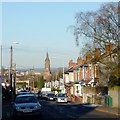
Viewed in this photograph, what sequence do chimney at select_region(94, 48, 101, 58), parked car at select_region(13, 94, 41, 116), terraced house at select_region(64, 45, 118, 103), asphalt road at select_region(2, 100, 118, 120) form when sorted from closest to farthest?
parked car at select_region(13, 94, 41, 116) → asphalt road at select_region(2, 100, 118, 120) → chimney at select_region(94, 48, 101, 58) → terraced house at select_region(64, 45, 118, 103)

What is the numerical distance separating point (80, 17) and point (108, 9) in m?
3.34

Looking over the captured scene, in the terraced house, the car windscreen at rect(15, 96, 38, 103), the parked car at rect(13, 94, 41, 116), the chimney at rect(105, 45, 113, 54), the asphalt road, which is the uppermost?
the chimney at rect(105, 45, 113, 54)

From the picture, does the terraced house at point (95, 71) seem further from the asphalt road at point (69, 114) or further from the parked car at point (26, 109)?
the parked car at point (26, 109)

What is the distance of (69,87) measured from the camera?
66562 millimetres

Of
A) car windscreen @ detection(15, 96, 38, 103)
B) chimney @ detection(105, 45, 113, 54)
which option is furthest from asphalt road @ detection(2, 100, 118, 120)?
chimney @ detection(105, 45, 113, 54)

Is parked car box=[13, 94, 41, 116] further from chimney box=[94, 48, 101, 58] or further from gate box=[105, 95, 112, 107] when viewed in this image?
gate box=[105, 95, 112, 107]

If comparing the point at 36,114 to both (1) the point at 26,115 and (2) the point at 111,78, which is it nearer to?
(1) the point at 26,115

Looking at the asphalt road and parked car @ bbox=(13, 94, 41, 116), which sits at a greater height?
parked car @ bbox=(13, 94, 41, 116)

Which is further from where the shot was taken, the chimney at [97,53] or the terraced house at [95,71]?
the terraced house at [95,71]

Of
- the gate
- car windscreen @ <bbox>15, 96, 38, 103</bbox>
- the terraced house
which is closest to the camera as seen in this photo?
car windscreen @ <bbox>15, 96, 38, 103</bbox>

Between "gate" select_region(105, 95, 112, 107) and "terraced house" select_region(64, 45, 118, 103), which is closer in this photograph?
"terraced house" select_region(64, 45, 118, 103)

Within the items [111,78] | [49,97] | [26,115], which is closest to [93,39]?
[111,78]

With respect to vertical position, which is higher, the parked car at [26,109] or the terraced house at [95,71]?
the terraced house at [95,71]

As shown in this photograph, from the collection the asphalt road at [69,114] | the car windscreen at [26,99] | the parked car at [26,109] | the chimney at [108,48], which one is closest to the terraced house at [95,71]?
the chimney at [108,48]
